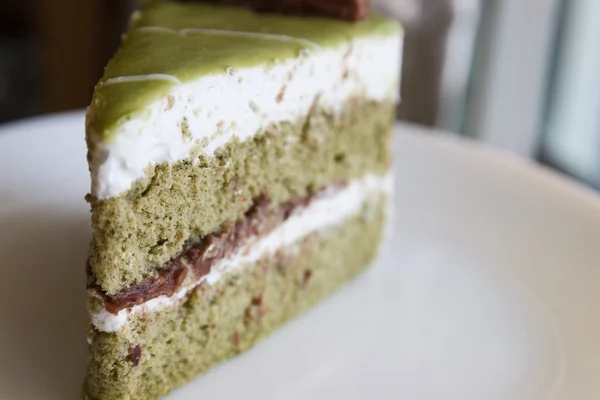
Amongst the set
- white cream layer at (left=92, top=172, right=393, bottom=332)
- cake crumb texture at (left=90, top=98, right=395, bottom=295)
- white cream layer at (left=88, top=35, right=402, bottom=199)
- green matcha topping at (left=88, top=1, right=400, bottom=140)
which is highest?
green matcha topping at (left=88, top=1, right=400, bottom=140)

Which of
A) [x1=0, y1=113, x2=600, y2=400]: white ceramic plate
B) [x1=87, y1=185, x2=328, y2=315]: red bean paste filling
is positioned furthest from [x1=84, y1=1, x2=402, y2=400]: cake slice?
[x1=0, y1=113, x2=600, y2=400]: white ceramic plate

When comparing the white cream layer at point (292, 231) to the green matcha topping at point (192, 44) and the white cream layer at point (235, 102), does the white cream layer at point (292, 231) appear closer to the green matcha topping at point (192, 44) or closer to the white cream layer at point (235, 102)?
the white cream layer at point (235, 102)

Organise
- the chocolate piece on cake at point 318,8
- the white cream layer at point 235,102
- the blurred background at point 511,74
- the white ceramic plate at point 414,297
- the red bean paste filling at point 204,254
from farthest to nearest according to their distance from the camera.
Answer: the blurred background at point 511,74 → the chocolate piece on cake at point 318,8 → the white ceramic plate at point 414,297 → the red bean paste filling at point 204,254 → the white cream layer at point 235,102

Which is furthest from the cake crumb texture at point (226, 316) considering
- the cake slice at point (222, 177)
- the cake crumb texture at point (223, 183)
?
the cake crumb texture at point (223, 183)

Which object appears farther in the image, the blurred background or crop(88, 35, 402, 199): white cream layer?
the blurred background

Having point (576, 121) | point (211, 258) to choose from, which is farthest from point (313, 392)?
point (576, 121)

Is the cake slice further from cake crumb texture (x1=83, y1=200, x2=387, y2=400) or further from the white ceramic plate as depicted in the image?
the white ceramic plate

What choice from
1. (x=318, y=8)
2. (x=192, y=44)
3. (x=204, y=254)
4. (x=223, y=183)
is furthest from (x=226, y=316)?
(x=318, y=8)

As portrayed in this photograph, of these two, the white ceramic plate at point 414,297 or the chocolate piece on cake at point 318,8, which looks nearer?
the white ceramic plate at point 414,297
